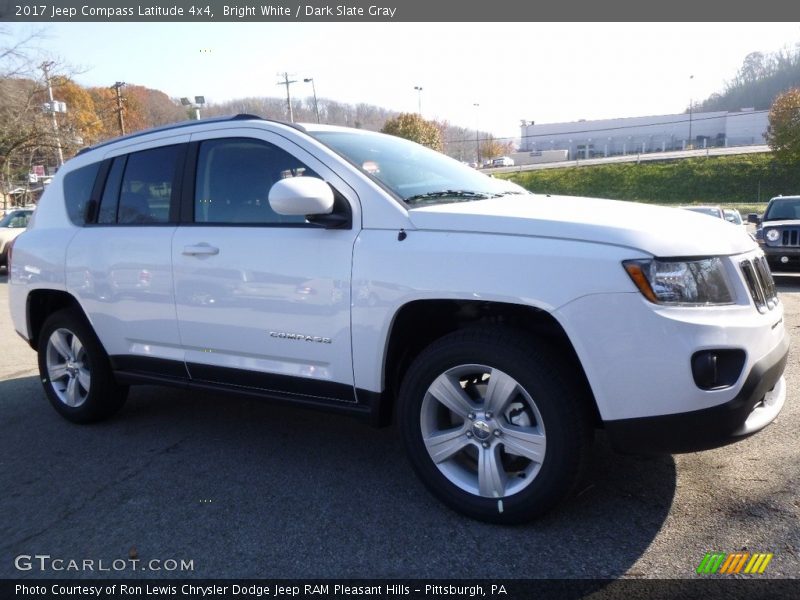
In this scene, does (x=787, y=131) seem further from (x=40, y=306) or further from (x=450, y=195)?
(x=40, y=306)

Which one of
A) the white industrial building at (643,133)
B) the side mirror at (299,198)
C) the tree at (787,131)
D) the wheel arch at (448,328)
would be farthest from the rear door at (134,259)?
the white industrial building at (643,133)

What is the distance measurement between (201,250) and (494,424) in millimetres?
1913

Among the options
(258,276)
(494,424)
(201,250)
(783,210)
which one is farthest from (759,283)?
(783,210)

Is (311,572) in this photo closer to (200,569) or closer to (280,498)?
(200,569)

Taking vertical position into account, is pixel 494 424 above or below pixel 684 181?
above

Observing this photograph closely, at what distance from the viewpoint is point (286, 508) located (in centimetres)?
326

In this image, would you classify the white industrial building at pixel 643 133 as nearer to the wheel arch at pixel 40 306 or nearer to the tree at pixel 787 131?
the tree at pixel 787 131

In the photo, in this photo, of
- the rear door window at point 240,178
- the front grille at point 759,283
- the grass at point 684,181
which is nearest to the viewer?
the front grille at point 759,283

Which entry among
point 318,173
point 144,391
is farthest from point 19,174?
point 318,173

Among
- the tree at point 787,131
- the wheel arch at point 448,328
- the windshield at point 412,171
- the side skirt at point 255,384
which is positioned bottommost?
the side skirt at point 255,384

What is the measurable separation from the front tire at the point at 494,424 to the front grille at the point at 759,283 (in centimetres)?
87

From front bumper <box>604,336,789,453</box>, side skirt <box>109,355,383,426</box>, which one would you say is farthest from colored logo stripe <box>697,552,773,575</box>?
side skirt <box>109,355,383,426</box>
